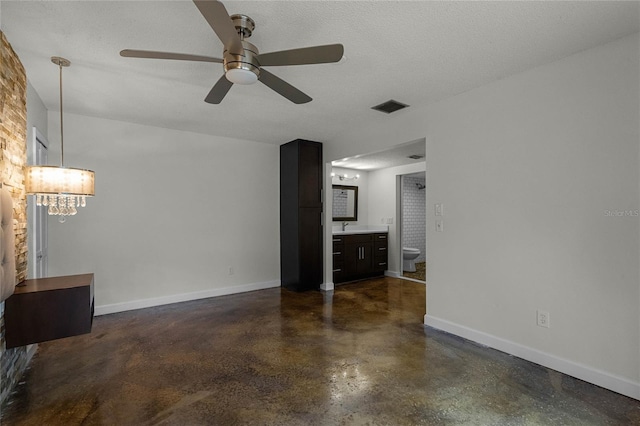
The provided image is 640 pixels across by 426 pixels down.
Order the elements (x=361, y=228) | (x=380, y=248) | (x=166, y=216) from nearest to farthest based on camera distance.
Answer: (x=166, y=216) → (x=380, y=248) → (x=361, y=228)

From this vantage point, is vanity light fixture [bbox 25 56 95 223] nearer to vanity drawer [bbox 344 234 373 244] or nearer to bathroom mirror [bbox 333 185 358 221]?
vanity drawer [bbox 344 234 373 244]

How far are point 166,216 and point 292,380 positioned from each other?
9.75 ft

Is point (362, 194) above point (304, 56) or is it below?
below

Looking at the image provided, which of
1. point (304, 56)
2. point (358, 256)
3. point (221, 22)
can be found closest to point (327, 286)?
point (358, 256)

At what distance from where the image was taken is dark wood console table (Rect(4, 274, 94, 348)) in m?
2.08

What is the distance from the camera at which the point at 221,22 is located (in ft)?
4.99

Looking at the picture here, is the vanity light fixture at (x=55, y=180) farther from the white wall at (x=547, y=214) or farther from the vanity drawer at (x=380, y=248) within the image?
the vanity drawer at (x=380, y=248)

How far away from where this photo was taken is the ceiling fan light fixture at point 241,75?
186 centimetres

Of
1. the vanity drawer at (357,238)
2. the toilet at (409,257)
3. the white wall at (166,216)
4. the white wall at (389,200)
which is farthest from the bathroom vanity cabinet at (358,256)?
the white wall at (166,216)

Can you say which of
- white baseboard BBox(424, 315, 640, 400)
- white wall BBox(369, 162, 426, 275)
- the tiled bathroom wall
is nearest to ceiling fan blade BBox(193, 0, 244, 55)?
white baseboard BBox(424, 315, 640, 400)

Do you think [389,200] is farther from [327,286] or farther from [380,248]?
[327,286]

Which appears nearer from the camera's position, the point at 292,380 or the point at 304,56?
the point at 304,56

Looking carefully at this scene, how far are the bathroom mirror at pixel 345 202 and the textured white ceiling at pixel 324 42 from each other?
3124mm

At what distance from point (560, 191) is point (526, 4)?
137 centimetres
